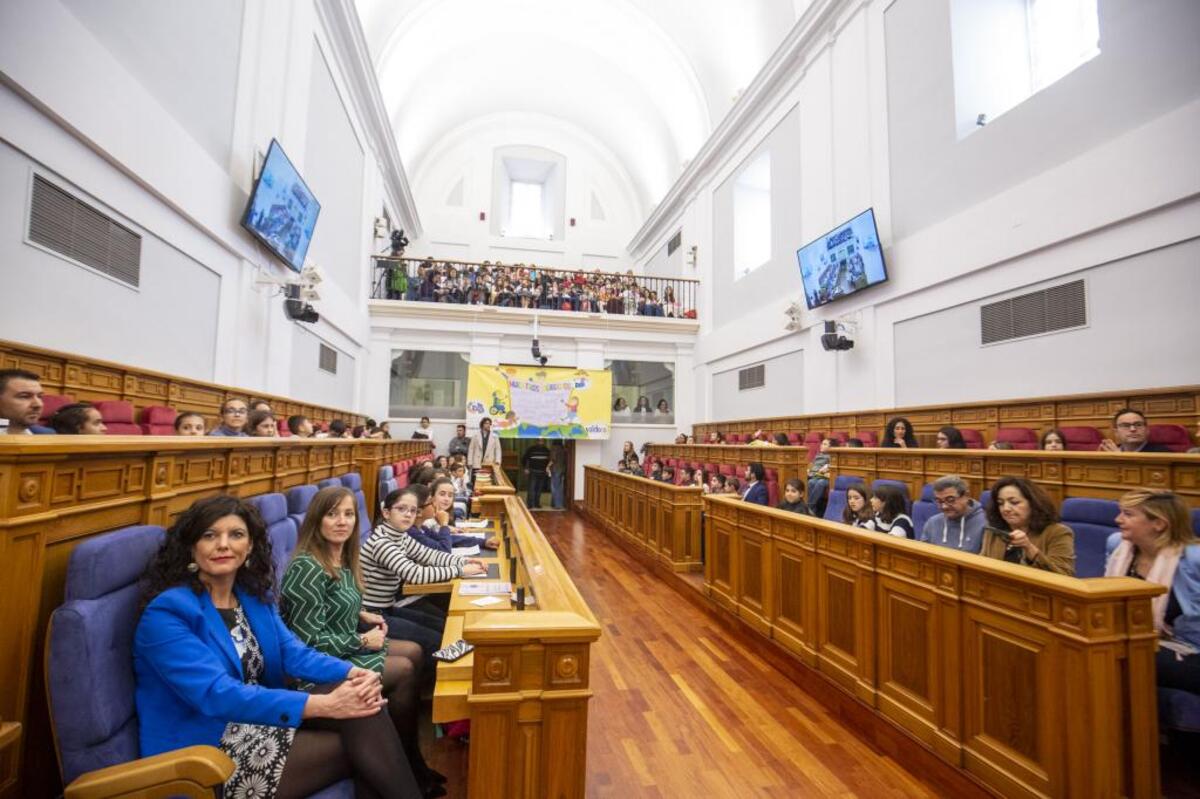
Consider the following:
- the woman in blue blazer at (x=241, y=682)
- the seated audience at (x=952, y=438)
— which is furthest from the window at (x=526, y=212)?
the woman in blue blazer at (x=241, y=682)

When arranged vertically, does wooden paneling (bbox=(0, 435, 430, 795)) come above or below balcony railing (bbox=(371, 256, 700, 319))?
below

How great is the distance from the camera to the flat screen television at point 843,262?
5922 mm

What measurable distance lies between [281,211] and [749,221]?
715cm

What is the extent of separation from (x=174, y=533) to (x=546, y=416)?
27.9 feet

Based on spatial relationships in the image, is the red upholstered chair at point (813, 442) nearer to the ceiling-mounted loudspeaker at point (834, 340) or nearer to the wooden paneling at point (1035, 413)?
the wooden paneling at point (1035, 413)

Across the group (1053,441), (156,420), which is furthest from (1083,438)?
(156,420)

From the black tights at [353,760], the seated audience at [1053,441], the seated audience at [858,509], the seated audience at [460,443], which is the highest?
the seated audience at [1053,441]

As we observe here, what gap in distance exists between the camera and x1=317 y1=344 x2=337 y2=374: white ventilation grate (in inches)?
280

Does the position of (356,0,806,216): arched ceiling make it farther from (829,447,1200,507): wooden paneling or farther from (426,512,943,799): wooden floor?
(426,512,943,799): wooden floor

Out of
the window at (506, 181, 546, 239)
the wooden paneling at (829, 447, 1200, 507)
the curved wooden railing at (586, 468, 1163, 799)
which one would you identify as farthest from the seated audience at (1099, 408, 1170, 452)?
the window at (506, 181, 546, 239)

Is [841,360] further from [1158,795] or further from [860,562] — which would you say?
[1158,795]

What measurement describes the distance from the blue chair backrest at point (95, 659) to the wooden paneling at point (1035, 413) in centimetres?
499

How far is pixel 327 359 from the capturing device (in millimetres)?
7398

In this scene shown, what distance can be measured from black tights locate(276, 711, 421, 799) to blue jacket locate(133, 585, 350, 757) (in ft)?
0.35
